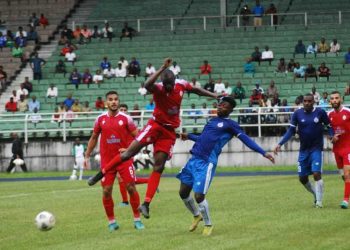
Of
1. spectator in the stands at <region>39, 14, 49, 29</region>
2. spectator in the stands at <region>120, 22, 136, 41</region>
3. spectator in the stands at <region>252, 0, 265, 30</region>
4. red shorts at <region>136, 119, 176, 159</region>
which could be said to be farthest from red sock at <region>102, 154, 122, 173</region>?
spectator in the stands at <region>39, 14, 49, 29</region>

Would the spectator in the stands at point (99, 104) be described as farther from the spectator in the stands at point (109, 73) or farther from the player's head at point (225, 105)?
the player's head at point (225, 105)

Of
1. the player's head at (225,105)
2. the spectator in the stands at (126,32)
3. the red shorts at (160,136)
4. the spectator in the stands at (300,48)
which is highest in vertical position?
the spectator in the stands at (126,32)

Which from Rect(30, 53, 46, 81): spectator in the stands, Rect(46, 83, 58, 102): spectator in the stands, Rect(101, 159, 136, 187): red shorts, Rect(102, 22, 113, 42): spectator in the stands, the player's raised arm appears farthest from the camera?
Rect(102, 22, 113, 42): spectator in the stands

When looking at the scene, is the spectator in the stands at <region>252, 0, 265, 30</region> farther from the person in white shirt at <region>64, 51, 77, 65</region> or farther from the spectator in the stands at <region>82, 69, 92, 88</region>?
the person in white shirt at <region>64, 51, 77, 65</region>

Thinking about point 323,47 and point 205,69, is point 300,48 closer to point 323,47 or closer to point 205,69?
point 323,47

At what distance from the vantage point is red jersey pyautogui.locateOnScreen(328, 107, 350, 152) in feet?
71.1

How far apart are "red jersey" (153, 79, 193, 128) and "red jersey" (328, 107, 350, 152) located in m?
5.41

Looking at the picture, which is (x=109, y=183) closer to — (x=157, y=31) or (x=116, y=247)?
(x=116, y=247)

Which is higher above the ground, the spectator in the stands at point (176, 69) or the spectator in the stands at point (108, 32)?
the spectator in the stands at point (108, 32)

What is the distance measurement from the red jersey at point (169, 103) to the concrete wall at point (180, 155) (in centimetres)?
2403

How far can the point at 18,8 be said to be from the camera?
57.8 meters

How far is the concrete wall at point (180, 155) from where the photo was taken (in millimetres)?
41281

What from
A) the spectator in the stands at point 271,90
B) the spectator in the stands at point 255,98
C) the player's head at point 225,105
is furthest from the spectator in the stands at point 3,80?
the player's head at point 225,105

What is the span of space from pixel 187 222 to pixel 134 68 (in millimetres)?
30805
